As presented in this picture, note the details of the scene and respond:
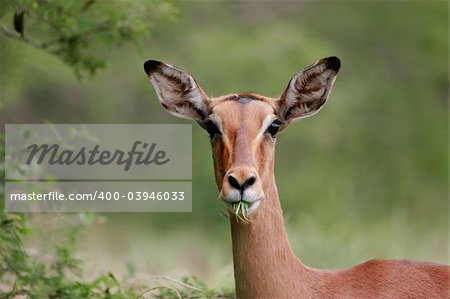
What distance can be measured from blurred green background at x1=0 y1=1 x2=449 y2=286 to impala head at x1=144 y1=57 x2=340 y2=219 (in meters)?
8.14

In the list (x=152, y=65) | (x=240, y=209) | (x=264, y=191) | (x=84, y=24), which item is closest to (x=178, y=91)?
(x=152, y=65)

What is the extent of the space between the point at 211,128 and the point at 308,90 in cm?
83

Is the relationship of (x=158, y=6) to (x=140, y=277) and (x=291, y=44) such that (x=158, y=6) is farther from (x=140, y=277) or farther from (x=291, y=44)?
(x=291, y=44)

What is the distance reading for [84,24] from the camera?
11438mm

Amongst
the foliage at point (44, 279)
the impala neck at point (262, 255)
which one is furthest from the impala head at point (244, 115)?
the foliage at point (44, 279)

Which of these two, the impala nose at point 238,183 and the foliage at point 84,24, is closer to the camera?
the impala nose at point 238,183

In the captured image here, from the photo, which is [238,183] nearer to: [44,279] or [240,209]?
[240,209]

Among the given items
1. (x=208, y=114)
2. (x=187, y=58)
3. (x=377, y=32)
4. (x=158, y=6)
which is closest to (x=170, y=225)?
(x=187, y=58)

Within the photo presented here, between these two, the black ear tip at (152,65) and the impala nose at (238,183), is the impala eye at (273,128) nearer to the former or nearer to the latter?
the impala nose at (238,183)

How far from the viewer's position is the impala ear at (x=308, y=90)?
894 cm

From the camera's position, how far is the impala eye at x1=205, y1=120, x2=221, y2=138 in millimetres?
8640

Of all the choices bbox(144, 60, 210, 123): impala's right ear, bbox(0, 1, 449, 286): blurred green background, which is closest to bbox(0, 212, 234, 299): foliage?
bbox(144, 60, 210, 123): impala's right ear

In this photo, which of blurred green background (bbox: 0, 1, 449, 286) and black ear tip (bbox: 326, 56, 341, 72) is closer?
black ear tip (bbox: 326, 56, 341, 72)

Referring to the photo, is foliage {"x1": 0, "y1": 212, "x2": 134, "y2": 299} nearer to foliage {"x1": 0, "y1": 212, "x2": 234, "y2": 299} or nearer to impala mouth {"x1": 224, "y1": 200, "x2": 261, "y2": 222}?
foliage {"x1": 0, "y1": 212, "x2": 234, "y2": 299}
